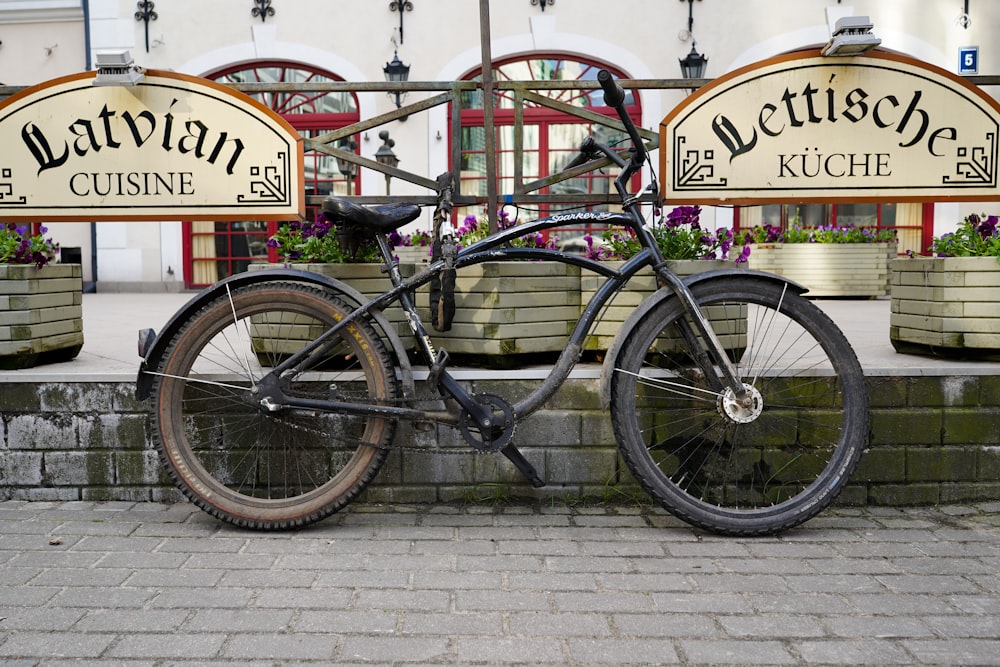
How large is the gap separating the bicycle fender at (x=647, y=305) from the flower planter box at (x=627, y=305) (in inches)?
11.5

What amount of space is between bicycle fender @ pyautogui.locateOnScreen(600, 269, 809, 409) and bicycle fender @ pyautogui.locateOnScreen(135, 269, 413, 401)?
651 mm

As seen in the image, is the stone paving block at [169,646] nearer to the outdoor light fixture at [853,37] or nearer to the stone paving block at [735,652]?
the stone paving block at [735,652]

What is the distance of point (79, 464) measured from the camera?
10.5 feet

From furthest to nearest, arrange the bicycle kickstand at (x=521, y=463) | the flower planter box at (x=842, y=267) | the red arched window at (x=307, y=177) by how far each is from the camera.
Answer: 1. the red arched window at (x=307, y=177)
2. the flower planter box at (x=842, y=267)
3. the bicycle kickstand at (x=521, y=463)

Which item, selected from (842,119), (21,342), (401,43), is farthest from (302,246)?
(401,43)

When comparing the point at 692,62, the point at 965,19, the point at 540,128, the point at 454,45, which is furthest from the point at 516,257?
the point at 965,19

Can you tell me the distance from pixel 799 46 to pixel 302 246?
30.3 ft

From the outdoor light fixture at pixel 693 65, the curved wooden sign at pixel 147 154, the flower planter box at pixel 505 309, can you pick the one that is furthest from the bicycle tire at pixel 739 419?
the outdoor light fixture at pixel 693 65

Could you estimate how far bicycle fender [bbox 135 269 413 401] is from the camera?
2.90 m

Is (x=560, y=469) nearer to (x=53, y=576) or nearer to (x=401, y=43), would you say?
(x=53, y=576)

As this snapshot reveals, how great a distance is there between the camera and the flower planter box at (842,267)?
9734 mm

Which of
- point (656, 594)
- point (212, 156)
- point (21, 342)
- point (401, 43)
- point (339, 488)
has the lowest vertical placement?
point (656, 594)

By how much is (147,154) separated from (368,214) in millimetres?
1146

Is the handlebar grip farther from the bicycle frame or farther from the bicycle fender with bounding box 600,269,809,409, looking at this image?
the bicycle fender with bounding box 600,269,809,409
